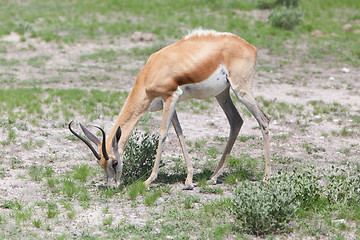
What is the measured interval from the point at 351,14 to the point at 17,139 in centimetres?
1879

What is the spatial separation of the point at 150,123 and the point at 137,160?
11.5 feet

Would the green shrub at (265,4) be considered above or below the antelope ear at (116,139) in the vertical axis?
above

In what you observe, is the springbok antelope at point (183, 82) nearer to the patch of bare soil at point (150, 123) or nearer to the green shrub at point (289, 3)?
the patch of bare soil at point (150, 123)

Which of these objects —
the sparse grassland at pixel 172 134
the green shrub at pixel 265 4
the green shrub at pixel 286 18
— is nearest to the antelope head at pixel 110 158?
the sparse grassland at pixel 172 134

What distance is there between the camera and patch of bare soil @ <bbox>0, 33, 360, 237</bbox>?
826 cm

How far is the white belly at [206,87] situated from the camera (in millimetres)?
8258

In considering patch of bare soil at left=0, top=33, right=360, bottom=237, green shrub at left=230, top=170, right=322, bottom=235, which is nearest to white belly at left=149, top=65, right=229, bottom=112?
patch of bare soil at left=0, top=33, right=360, bottom=237

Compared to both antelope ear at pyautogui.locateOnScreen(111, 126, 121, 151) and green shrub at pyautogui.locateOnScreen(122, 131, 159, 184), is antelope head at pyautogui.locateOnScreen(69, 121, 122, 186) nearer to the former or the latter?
antelope ear at pyautogui.locateOnScreen(111, 126, 121, 151)

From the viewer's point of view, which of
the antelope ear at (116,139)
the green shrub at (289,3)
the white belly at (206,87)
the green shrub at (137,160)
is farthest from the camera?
the green shrub at (289,3)

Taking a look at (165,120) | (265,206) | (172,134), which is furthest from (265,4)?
(265,206)

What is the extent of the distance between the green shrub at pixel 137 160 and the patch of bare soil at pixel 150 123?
1.81 feet

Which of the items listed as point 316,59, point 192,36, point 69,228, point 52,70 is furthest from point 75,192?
point 316,59

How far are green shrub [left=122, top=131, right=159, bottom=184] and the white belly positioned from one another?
0.82 metres

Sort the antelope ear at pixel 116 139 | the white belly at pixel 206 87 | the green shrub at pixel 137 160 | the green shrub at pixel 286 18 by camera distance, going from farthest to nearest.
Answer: the green shrub at pixel 286 18
the green shrub at pixel 137 160
the white belly at pixel 206 87
the antelope ear at pixel 116 139
